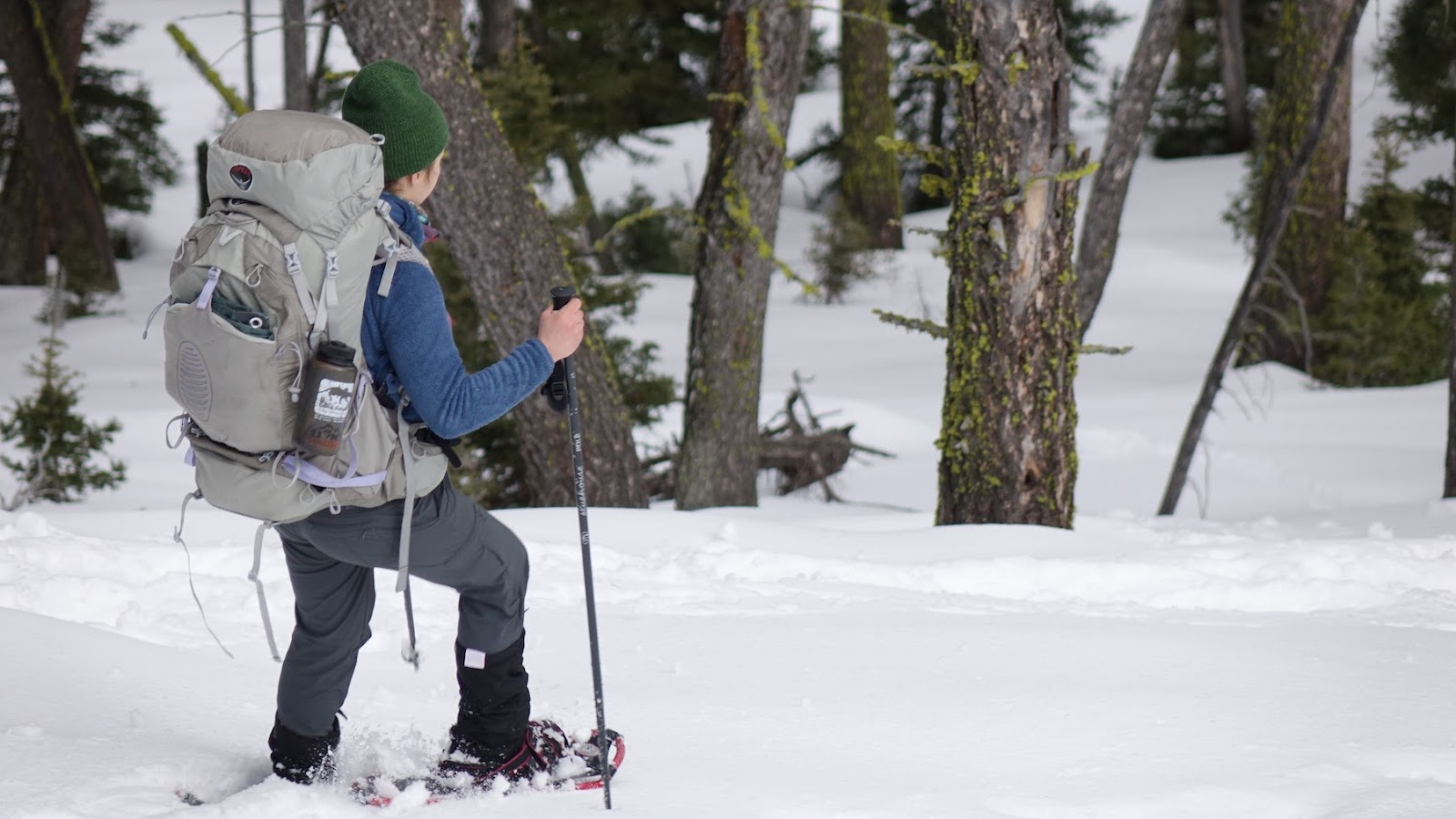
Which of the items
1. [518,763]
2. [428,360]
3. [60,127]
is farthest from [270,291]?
[60,127]

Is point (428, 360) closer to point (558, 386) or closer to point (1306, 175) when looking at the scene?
point (558, 386)

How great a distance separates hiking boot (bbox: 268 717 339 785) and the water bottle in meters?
0.87

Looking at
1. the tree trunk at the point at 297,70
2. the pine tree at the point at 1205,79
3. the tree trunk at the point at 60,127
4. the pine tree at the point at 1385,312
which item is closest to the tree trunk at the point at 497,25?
the tree trunk at the point at 297,70

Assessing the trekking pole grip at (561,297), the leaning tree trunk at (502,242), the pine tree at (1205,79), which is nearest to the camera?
the trekking pole grip at (561,297)

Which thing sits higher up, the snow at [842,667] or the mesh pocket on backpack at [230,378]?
the mesh pocket on backpack at [230,378]

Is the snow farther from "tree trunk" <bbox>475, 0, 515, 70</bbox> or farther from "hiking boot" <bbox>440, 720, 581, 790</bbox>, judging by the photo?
"tree trunk" <bbox>475, 0, 515, 70</bbox>

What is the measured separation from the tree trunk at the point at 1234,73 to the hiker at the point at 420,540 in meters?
20.0

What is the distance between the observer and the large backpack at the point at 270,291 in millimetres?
2441

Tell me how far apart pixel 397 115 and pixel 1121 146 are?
6.29 m

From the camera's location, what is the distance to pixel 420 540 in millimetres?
2795

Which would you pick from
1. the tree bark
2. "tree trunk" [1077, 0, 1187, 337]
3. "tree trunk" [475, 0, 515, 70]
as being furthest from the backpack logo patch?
"tree trunk" [475, 0, 515, 70]

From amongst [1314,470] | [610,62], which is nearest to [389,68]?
[1314,470]

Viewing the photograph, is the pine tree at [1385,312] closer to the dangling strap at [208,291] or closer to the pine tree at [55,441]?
the pine tree at [55,441]

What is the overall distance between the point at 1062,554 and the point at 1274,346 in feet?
26.8
